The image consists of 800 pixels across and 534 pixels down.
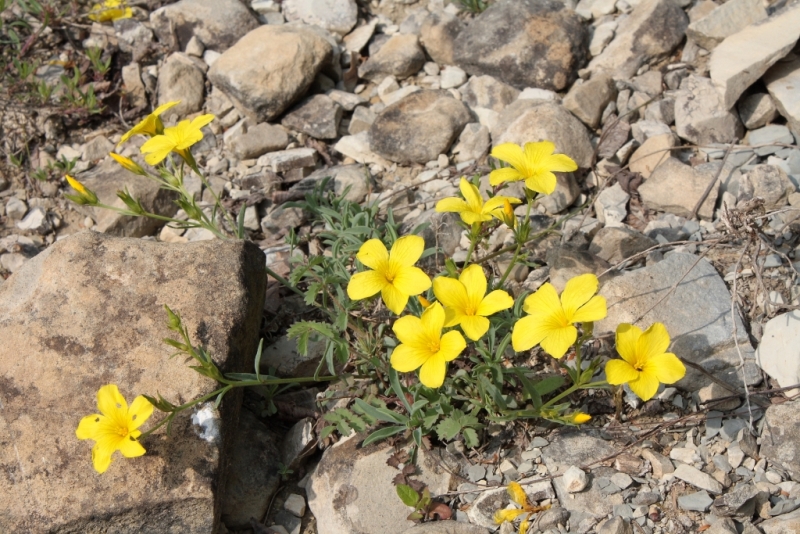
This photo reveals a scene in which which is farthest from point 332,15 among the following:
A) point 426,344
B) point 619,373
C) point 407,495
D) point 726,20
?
point 619,373

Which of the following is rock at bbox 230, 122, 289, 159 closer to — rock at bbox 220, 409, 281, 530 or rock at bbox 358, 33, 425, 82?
rock at bbox 358, 33, 425, 82

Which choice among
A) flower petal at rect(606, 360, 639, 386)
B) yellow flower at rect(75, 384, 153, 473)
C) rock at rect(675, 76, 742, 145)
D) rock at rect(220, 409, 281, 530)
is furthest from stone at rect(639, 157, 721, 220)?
yellow flower at rect(75, 384, 153, 473)

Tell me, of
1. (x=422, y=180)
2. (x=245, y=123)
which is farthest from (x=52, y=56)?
(x=422, y=180)

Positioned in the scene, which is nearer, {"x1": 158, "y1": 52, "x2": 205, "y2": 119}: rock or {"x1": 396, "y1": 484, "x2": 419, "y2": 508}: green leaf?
{"x1": 396, "y1": 484, "x2": 419, "y2": 508}: green leaf

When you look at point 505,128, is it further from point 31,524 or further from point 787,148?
point 31,524

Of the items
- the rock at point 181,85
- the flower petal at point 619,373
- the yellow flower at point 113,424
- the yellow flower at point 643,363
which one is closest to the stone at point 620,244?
the yellow flower at point 643,363

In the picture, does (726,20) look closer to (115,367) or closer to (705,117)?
(705,117)

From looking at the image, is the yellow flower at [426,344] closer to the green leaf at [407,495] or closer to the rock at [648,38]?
the green leaf at [407,495]
